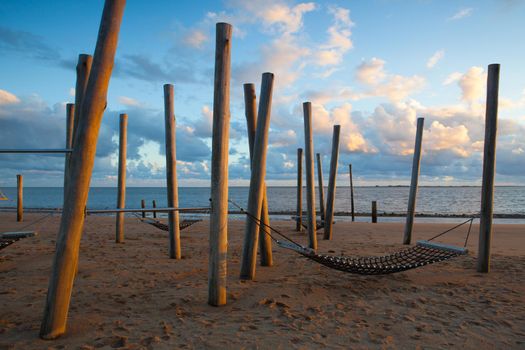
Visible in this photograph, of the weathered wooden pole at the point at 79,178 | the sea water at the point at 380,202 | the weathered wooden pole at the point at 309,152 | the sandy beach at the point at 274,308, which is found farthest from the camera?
the sea water at the point at 380,202

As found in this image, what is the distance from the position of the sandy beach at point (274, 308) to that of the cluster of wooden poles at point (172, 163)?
1.11 feet

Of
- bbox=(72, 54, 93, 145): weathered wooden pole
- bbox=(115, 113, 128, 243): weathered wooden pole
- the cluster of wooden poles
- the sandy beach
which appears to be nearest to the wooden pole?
the cluster of wooden poles

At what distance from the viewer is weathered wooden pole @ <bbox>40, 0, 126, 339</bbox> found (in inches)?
120

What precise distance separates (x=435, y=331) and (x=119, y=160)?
7176 mm

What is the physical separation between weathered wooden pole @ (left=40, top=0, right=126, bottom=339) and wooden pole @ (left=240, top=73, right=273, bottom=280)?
229 centimetres

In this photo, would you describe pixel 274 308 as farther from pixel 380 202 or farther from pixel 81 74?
pixel 380 202

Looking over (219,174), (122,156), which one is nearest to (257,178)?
(219,174)

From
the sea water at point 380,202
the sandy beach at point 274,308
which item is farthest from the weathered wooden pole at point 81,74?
the sea water at point 380,202

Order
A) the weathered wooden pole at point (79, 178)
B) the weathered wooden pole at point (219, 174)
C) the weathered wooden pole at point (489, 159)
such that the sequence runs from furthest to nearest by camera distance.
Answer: the weathered wooden pole at point (489, 159)
the weathered wooden pole at point (219, 174)
the weathered wooden pole at point (79, 178)

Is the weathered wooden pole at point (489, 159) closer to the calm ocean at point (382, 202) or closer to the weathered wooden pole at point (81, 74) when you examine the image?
the weathered wooden pole at point (81, 74)

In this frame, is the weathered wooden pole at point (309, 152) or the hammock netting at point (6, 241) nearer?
the hammock netting at point (6, 241)

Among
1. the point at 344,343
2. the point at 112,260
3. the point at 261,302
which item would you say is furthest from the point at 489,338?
the point at 112,260

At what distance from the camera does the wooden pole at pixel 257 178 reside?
5055 millimetres

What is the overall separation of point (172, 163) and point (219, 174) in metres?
3.00
